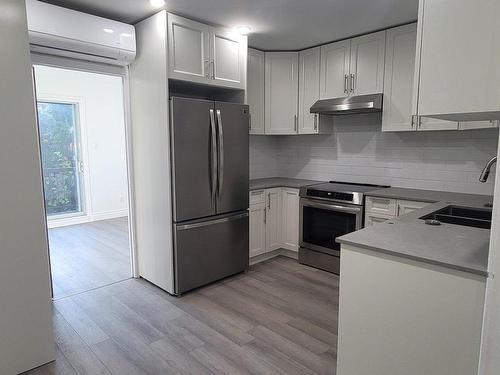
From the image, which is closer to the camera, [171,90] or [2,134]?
[2,134]

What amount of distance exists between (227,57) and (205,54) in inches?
10.7

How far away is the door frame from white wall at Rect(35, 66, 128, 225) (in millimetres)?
2483

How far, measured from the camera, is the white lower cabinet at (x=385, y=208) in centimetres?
302

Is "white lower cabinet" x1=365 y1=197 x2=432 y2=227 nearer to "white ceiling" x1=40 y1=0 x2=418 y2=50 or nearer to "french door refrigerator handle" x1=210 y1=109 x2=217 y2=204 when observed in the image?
"french door refrigerator handle" x1=210 y1=109 x2=217 y2=204

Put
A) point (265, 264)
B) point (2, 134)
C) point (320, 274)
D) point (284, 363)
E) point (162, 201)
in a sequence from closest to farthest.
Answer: point (2, 134), point (284, 363), point (162, 201), point (320, 274), point (265, 264)

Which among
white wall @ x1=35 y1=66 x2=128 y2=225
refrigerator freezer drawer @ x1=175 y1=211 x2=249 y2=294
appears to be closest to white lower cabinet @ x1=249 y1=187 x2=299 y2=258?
refrigerator freezer drawer @ x1=175 y1=211 x2=249 y2=294

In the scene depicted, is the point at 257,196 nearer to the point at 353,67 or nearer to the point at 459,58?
the point at 353,67

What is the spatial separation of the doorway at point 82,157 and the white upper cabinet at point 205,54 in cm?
241

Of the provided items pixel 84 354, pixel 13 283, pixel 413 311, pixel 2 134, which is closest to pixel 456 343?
pixel 413 311

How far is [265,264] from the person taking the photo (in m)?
3.97

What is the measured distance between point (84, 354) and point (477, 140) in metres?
3.67

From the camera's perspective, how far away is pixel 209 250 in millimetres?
3271

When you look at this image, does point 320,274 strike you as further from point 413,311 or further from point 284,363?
point 413,311

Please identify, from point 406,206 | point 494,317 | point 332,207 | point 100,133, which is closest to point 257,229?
point 332,207
